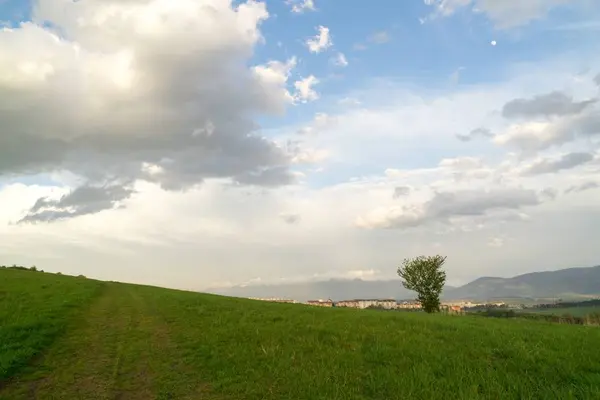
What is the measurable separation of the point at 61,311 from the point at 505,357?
28.1 meters

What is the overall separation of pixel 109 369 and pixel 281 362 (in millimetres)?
6261

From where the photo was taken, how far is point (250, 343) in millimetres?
19969

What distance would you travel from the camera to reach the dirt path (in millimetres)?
13055

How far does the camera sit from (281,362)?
15.9 m

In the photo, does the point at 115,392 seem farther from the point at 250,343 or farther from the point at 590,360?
the point at 590,360

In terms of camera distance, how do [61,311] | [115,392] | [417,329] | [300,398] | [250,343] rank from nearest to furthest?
1. [300,398]
2. [115,392]
3. [250,343]
4. [417,329]
5. [61,311]

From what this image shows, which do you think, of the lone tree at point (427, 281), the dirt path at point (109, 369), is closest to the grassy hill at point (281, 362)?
the dirt path at point (109, 369)

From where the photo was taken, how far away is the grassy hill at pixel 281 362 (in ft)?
41.1

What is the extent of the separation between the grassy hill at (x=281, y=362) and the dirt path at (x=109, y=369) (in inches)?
1.6

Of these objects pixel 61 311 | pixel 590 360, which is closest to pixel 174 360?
pixel 590 360

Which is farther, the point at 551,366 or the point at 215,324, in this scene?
the point at 215,324

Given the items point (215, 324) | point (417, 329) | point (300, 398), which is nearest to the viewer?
point (300, 398)

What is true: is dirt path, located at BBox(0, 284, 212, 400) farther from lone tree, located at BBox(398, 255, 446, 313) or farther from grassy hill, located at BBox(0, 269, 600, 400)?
lone tree, located at BBox(398, 255, 446, 313)

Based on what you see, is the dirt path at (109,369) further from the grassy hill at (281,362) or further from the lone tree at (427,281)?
the lone tree at (427,281)
